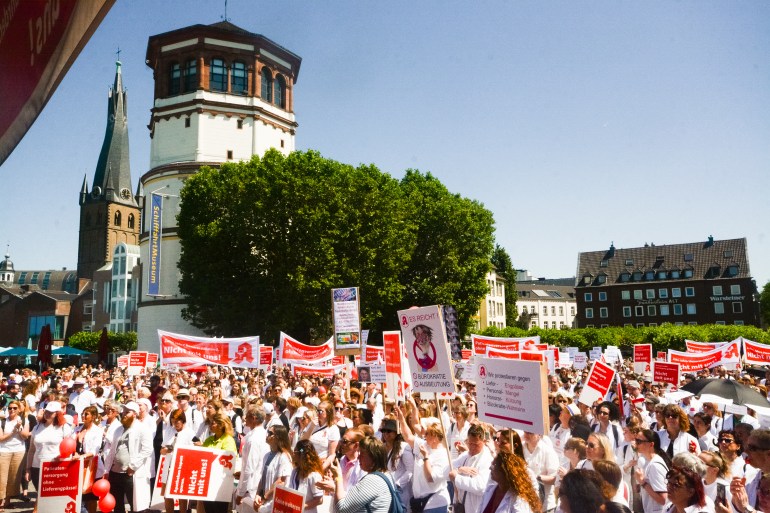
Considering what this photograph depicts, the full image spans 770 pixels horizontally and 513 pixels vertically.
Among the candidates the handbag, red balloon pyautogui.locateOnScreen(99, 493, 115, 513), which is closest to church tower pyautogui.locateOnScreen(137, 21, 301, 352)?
red balloon pyautogui.locateOnScreen(99, 493, 115, 513)

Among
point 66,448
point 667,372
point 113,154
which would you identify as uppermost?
point 113,154

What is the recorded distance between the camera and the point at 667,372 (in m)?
18.7

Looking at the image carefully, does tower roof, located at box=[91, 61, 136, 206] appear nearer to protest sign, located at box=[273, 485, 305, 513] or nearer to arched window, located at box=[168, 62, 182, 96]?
arched window, located at box=[168, 62, 182, 96]

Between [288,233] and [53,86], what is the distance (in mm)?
35579

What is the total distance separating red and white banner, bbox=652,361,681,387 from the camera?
60.2ft

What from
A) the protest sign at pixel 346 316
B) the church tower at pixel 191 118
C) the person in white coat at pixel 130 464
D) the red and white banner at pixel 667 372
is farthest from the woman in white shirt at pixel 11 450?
the church tower at pixel 191 118

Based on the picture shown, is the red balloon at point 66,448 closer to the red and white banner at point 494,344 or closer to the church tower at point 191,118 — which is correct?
the red and white banner at point 494,344

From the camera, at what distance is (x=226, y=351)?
2116 cm

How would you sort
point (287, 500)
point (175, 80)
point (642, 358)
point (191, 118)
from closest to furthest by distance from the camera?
point (287, 500) → point (642, 358) → point (191, 118) → point (175, 80)

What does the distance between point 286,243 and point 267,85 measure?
798 inches

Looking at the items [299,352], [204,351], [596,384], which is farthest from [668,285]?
[596,384]

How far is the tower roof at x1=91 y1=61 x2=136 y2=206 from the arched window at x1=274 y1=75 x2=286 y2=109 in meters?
91.3

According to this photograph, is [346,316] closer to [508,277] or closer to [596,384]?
[596,384]

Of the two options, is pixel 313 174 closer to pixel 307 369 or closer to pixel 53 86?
pixel 307 369
